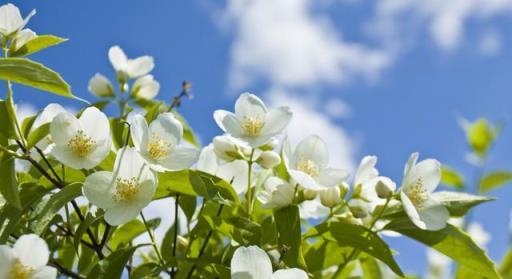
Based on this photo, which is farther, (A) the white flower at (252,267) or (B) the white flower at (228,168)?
(B) the white flower at (228,168)

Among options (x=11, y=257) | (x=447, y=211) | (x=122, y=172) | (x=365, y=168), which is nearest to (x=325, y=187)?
(x=365, y=168)

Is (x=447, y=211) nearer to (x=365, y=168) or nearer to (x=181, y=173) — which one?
(x=365, y=168)

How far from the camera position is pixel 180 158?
1262mm

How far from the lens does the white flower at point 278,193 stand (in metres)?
1.32

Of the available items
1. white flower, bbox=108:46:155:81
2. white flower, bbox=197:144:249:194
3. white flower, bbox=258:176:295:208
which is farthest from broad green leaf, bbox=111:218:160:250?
white flower, bbox=108:46:155:81

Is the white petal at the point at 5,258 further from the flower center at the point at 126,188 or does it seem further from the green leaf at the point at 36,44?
the green leaf at the point at 36,44

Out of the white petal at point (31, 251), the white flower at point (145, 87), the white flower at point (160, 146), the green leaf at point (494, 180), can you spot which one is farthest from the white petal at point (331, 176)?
the green leaf at point (494, 180)

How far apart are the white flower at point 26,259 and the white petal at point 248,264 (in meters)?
0.28

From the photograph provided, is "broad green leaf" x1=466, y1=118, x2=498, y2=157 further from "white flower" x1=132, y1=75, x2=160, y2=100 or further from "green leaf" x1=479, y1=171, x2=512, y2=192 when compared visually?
"white flower" x1=132, y1=75, x2=160, y2=100

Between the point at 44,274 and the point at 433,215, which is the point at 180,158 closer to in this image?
the point at 44,274

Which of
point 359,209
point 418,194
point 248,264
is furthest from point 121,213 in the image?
point 418,194

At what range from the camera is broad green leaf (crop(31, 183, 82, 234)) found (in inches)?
46.1

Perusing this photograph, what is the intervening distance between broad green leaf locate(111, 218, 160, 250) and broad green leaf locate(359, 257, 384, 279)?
19.1 inches

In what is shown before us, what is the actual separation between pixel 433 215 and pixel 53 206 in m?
0.72
